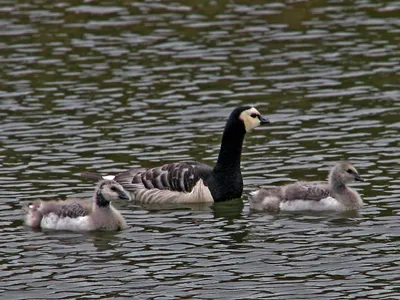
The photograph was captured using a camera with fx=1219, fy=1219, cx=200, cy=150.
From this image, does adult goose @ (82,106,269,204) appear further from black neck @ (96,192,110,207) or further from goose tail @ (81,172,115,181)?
black neck @ (96,192,110,207)

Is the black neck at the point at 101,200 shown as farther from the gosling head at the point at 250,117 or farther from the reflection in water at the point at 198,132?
the gosling head at the point at 250,117

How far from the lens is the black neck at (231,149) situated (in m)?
21.5

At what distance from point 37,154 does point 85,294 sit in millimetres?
8422

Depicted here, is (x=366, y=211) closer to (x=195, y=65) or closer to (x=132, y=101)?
(x=132, y=101)

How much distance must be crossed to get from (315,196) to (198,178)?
234 cm

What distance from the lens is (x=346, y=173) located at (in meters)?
20.3

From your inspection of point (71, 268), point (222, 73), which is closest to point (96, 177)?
point (71, 268)

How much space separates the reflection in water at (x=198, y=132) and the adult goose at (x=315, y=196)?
0.22 m

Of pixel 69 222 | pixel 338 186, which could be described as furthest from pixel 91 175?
pixel 338 186

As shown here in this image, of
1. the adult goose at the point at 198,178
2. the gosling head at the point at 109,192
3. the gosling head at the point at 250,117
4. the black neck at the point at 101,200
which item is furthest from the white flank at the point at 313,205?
the black neck at the point at 101,200

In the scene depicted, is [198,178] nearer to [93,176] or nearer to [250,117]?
[250,117]

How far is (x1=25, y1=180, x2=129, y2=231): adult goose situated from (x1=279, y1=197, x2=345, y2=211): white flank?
8.86ft

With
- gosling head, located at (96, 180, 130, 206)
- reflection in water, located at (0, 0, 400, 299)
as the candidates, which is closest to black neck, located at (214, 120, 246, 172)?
reflection in water, located at (0, 0, 400, 299)

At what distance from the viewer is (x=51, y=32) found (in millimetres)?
34000
